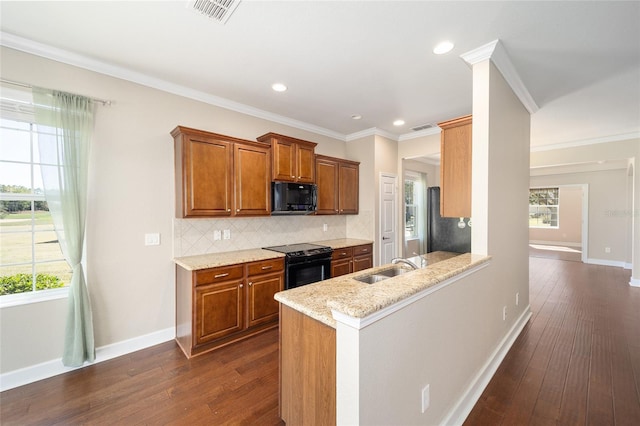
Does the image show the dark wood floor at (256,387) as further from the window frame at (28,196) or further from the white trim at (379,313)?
the white trim at (379,313)

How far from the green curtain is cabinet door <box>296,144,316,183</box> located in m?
2.21

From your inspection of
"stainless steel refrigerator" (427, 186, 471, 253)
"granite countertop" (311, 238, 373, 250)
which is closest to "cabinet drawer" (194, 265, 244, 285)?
"granite countertop" (311, 238, 373, 250)

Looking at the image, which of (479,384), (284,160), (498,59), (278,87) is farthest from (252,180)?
(479,384)

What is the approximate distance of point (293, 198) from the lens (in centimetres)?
361

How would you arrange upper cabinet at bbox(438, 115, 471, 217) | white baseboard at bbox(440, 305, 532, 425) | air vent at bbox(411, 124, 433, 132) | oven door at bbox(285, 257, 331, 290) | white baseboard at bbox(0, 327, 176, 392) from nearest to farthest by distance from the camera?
1. white baseboard at bbox(440, 305, 532, 425)
2. white baseboard at bbox(0, 327, 176, 392)
3. upper cabinet at bbox(438, 115, 471, 217)
4. oven door at bbox(285, 257, 331, 290)
5. air vent at bbox(411, 124, 433, 132)

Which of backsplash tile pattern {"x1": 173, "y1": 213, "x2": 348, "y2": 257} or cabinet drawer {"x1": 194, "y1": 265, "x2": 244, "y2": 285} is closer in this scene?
cabinet drawer {"x1": 194, "y1": 265, "x2": 244, "y2": 285}

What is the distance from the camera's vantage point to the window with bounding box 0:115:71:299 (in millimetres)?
2180

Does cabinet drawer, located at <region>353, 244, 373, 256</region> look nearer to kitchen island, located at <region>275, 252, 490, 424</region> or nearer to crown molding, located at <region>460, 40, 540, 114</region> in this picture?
kitchen island, located at <region>275, 252, 490, 424</region>

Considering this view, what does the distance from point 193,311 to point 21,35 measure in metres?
2.67

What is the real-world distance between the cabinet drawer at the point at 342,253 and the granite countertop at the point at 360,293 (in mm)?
1861

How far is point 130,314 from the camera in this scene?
2664 mm

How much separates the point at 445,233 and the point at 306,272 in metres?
2.28

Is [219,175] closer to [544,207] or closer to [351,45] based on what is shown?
[351,45]

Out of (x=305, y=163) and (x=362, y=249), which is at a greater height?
(x=305, y=163)
